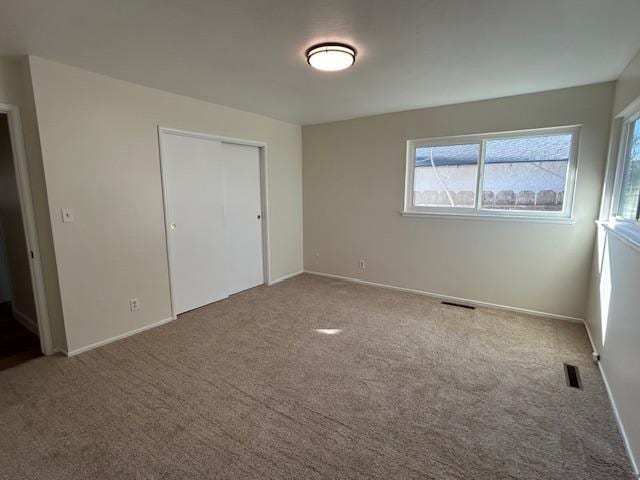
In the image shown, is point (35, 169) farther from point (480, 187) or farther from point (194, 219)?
point (480, 187)

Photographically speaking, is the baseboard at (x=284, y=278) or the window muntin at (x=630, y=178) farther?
the baseboard at (x=284, y=278)

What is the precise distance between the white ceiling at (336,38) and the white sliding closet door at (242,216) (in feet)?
3.73

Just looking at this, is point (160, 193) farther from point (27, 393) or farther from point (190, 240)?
point (27, 393)

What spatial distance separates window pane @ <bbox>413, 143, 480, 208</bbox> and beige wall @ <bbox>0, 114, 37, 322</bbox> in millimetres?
4456

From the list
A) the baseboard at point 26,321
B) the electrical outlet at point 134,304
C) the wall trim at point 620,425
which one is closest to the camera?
the wall trim at point 620,425

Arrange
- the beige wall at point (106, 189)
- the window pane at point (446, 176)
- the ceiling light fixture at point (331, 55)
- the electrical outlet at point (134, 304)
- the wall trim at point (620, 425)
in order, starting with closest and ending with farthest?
1. the wall trim at point (620, 425)
2. the ceiling light fixture at point (331, 55)
3. the beige wall at point (106, 189)
4. the electrical outlet at point (134, 304)
5. the window pane at point (446, 176)

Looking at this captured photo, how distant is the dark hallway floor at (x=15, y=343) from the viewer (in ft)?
8.86

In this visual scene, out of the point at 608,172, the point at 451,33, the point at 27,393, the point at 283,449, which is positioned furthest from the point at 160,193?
the point at 608,172

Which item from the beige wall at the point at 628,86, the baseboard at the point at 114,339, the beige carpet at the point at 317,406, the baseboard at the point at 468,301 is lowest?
the beige carpet at the point at 317,406

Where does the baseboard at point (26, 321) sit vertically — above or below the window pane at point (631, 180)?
below

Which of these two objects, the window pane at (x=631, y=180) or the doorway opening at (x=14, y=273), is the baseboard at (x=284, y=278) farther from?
the window pane at (x=631, y=180)

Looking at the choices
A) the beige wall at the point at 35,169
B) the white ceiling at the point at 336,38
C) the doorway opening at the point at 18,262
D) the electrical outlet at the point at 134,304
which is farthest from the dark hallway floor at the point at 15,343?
the white ceiling at the point at 336,38

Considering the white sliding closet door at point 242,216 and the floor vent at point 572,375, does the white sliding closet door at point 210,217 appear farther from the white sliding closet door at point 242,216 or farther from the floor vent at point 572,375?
the floor vent at point 572,375

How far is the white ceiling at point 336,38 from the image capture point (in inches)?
67.6
